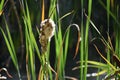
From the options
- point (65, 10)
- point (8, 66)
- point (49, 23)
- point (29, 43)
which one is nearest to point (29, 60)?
point (29, 43)

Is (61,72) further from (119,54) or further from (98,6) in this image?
(98,6)

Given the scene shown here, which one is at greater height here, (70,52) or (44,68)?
(44,68)

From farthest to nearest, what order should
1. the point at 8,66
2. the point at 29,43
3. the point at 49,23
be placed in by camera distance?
the point at 8,66 < the point at 29,43 < the point at 49,23

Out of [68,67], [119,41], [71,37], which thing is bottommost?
[68,67]

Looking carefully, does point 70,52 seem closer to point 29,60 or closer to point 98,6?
point 98,6

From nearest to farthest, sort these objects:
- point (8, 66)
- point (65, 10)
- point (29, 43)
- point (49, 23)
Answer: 1. point (49, 23)
2. point (29, 43)
3. point (8, 66)
4. point (65, 10)

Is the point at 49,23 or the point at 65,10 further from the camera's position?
the point at 65,10

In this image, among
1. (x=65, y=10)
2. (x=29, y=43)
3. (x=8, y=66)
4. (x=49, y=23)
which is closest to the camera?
(x=49, y=23)

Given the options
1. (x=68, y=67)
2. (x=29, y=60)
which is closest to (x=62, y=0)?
(x=68, y=67)

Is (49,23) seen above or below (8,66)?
above
